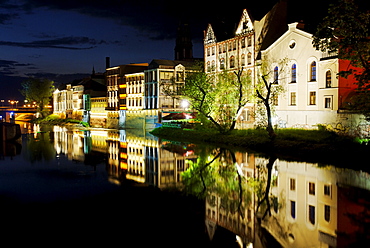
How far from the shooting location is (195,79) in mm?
46344

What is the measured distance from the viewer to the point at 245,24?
58.5 meters

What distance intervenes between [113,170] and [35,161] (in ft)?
28.4

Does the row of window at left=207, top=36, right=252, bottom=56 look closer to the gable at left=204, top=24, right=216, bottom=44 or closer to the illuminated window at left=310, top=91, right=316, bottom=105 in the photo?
the gable at left=204, top=24, right=216, bottom=44

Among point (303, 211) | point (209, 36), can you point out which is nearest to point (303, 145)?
point (303, 211)

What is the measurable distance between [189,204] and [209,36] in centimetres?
5448

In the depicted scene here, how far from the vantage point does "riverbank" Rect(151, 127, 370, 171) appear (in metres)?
27.4

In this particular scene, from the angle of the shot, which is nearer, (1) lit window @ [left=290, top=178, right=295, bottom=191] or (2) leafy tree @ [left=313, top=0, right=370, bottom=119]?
(1) lit window @ [left=290, top=178, right=295, bottom=191]

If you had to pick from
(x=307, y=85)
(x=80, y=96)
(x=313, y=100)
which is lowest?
(x=313, y=100)

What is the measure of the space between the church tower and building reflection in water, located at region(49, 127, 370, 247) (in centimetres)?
8030

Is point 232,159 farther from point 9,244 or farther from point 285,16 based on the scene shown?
point 285,16

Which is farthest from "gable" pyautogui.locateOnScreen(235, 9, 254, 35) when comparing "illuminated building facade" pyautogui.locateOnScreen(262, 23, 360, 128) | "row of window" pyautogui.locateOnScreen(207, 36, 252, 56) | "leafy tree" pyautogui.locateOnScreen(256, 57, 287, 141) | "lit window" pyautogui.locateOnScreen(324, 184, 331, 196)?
"lit window" pyautogui.locateOnScreen(324, 184, 331, 196)

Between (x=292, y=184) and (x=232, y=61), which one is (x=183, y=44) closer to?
(x=232, y=61)

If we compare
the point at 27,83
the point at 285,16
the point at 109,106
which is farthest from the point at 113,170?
the point at 27,83

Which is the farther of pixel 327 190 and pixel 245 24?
pixel 245 24
